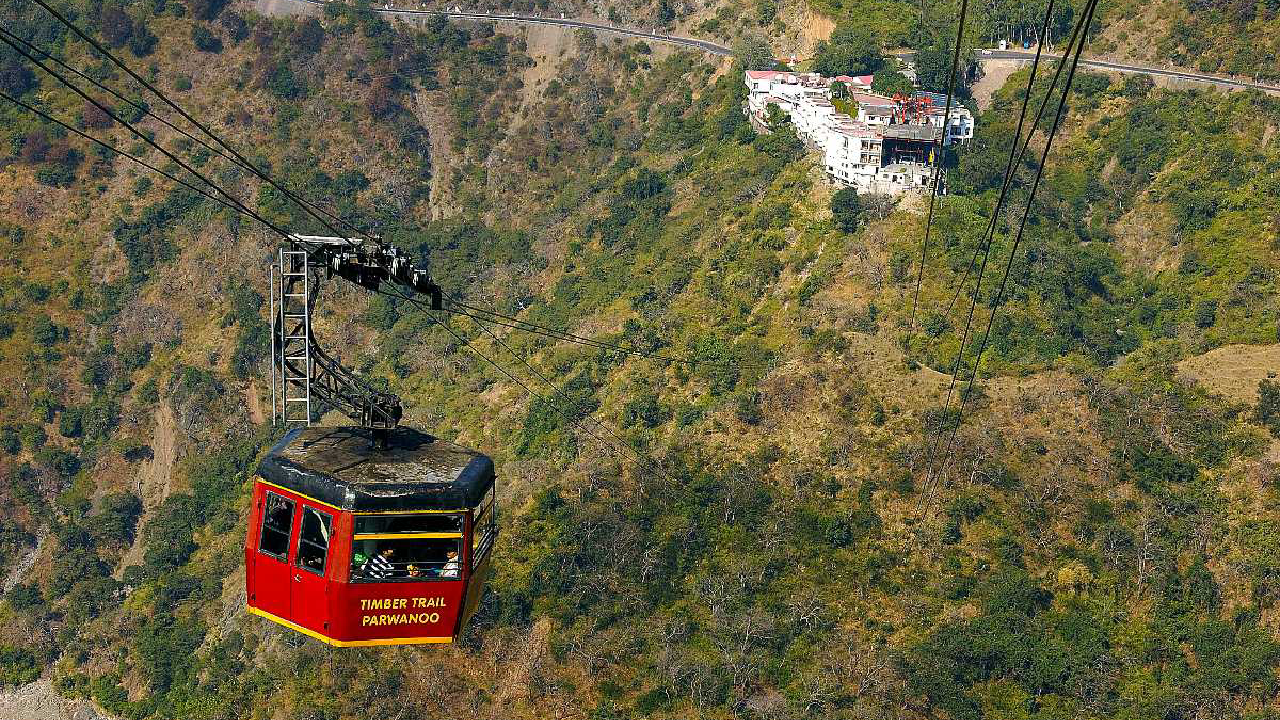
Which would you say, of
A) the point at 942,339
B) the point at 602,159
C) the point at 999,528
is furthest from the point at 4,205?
the point at 999,528

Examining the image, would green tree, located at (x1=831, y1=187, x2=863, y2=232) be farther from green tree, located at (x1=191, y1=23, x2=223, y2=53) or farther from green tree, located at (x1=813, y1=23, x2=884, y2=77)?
Answer: green tree, located at (x1=191, y1=23, x2=223, y2=53)

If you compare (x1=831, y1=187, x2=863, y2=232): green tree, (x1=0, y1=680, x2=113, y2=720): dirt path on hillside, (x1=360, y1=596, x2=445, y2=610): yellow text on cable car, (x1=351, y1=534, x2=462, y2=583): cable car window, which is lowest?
(x1=0, y1=680, x2=113, y2=720): dirt path on hillside

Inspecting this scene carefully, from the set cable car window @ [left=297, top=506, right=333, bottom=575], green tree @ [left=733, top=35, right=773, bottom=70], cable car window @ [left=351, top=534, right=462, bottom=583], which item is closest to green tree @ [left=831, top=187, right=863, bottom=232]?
green tree @ [left=733, top=35, right=773, bottom=70]

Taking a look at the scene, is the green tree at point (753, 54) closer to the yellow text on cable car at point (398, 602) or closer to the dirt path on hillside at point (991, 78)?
the dirt path on hillside at point (991, 78)

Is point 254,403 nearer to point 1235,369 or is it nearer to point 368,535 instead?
point 1235,369

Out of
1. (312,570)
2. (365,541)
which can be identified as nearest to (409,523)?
(365,541)

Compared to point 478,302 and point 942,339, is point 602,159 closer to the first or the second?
point 478,302
